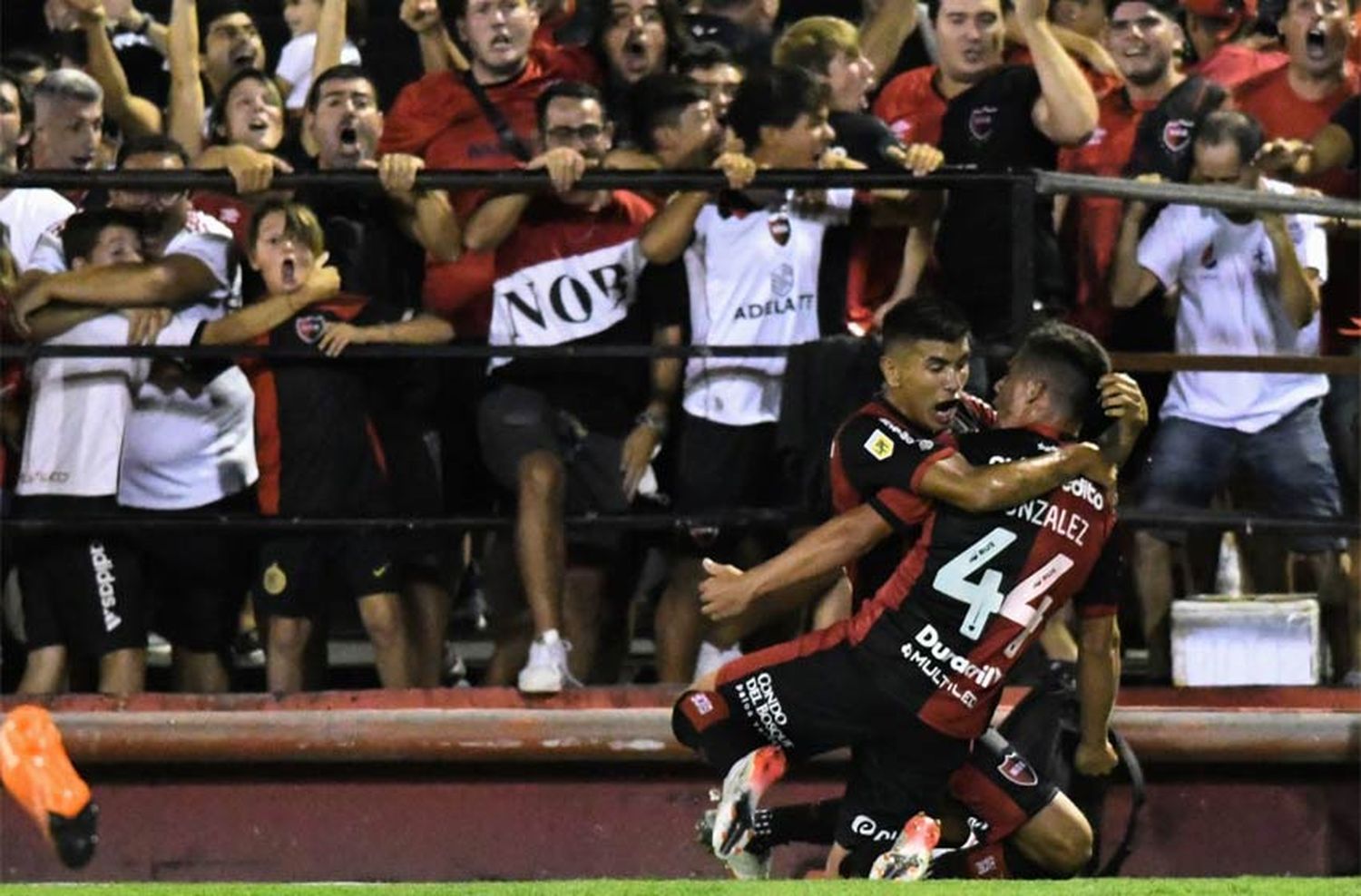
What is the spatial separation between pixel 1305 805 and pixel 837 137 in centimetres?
243

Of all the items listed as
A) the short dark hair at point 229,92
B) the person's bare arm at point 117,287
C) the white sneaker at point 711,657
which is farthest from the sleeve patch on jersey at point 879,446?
the short dark hair at point 229,92

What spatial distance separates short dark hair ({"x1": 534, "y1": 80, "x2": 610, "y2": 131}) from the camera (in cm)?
830

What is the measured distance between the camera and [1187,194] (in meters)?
7.69

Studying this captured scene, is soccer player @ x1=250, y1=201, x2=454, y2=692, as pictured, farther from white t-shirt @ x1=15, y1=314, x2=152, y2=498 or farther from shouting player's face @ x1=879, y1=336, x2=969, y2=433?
shouting player's face @ x1=879, y1=336, x2=969, y2=433

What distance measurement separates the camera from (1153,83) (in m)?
9.00

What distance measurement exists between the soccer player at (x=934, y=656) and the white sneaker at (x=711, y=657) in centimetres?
94

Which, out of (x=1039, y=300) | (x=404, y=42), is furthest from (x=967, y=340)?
(x=404, y=42)

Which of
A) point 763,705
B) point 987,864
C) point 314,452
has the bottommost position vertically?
point 987,864

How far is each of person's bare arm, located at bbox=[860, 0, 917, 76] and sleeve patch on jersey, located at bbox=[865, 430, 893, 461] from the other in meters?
3.12

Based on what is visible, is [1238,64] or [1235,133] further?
[1238,64]

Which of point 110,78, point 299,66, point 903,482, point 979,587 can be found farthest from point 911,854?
point 299,66

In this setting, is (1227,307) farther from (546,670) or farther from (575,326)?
(546,670)

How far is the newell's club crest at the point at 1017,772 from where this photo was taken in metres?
7.19

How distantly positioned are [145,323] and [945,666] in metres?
2.71
